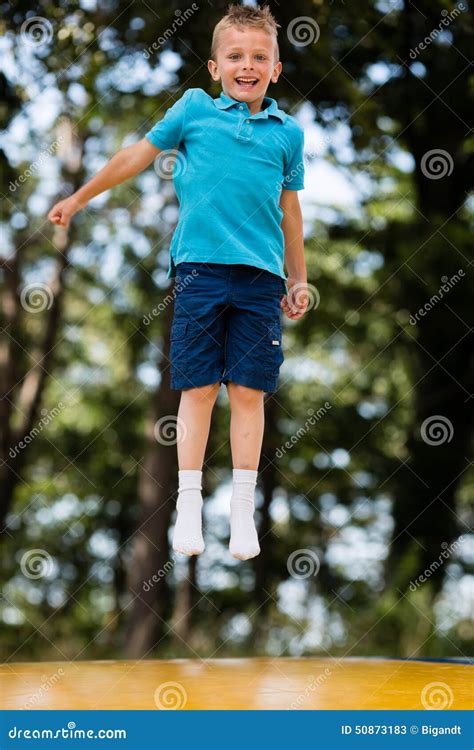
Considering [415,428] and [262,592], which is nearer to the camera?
[415,428]

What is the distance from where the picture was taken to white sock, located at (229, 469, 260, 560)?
12.5 feet

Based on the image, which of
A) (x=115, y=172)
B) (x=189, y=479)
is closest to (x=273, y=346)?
(x=189, y=479)

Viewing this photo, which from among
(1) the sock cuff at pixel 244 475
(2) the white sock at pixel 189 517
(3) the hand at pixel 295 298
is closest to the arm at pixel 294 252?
(3) the hand at pixel 295 298

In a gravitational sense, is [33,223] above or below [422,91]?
below

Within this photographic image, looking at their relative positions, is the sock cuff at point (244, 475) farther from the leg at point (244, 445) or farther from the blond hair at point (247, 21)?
the blond hair at point (247, 21)

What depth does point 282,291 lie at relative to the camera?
155 inches

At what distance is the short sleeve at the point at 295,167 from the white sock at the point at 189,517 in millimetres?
1162

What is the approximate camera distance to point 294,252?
413 centimetres

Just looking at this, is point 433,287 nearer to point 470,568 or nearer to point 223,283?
point 470,568

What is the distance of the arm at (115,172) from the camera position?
3926mm
